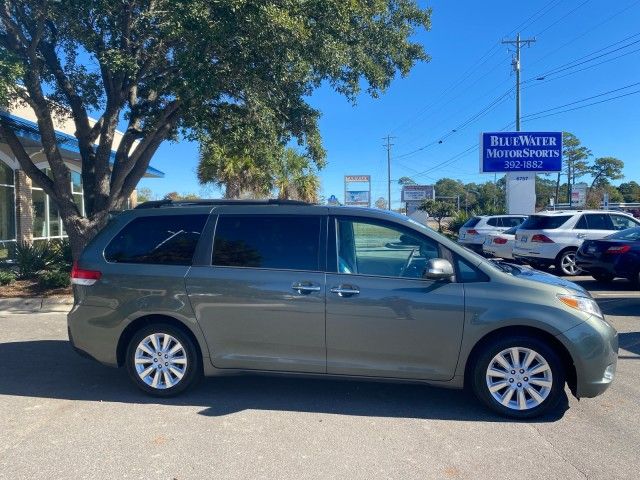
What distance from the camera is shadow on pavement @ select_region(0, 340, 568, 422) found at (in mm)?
4793

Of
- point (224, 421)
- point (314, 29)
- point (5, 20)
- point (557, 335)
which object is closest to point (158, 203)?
point (224, 421)

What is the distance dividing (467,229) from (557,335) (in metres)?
→ 15.1

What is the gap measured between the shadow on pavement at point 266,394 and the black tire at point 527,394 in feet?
0.34

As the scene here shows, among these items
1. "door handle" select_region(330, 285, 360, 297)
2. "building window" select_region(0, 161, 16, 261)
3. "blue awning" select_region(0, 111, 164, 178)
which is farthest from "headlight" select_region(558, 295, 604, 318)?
"building window" select_region(0, 161, 16, 261)

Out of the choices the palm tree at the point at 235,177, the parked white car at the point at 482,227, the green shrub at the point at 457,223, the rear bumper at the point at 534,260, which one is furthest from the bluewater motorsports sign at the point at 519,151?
the rear bumper at the point at 534,260

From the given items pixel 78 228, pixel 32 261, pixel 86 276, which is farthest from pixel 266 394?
pixel 32 261

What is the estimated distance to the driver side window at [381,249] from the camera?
4836 mm

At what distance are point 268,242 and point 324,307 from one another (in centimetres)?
83

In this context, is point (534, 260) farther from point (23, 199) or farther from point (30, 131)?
point (23, 199)

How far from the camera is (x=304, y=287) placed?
4785mm

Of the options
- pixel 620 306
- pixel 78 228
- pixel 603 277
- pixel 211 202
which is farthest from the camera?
pixel 603 277

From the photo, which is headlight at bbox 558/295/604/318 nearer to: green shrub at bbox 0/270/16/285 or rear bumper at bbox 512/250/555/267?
rear bumper at bbox 512/250/555/267

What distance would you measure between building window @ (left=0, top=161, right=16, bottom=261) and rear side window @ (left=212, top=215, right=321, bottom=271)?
14819 mm

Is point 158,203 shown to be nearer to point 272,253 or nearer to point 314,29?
point 272,253
